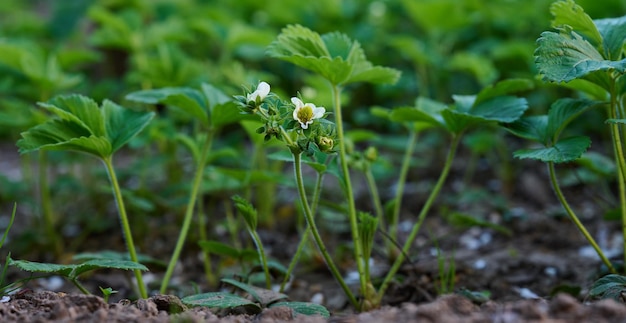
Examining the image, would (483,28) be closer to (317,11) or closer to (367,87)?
(367,87)

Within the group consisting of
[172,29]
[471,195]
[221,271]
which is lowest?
[221,271]

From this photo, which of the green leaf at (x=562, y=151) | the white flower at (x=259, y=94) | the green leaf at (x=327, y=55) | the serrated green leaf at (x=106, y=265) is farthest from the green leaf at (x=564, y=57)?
the serrated green leaf at (x=106, y=265)

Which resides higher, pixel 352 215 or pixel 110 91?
pixel 110 91

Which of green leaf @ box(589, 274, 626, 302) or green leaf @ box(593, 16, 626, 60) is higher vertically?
green leaf @ box(593, 16, 626, 60)

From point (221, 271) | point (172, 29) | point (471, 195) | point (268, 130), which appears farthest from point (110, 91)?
point (268, 130)

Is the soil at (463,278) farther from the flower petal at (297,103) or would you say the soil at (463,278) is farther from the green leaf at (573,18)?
the green leaf at (573,18)

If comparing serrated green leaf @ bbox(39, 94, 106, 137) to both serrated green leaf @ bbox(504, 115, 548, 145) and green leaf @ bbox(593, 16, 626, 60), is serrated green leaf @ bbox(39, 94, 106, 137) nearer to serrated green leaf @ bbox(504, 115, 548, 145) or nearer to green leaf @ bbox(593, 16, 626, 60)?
serrated green leaf @ bbox(504, 115, 548, 145)

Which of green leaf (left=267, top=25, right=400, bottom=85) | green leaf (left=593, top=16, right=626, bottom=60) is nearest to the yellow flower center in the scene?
green leaf (left=267, top=25, right=400, bottom=85)
